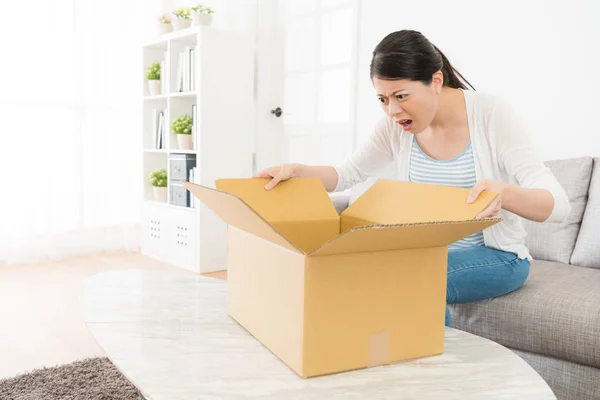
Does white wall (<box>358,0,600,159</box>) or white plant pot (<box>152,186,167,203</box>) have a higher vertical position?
white wall (<box>358,0,600,159</box>)

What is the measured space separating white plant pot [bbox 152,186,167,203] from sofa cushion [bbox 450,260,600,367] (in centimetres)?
243

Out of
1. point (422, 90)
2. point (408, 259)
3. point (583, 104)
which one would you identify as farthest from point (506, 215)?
point (583, 104)

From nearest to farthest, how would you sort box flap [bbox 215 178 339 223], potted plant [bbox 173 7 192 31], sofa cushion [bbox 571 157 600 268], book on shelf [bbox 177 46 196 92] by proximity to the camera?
box flap [bbox 215 178 339 223], sofa cushion [bbox 571 157 600 268], book on shelf [bbox 177 46 196 92], potted plant [bbox 173 7 192 31]

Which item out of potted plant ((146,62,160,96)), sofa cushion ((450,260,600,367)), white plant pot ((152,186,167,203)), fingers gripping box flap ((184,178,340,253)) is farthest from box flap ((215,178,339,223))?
potted plant ((146,62,160,96))

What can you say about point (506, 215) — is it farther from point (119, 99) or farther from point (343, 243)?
point (119, 99)

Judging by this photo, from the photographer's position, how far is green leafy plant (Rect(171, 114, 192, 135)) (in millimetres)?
3414

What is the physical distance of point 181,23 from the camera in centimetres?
349

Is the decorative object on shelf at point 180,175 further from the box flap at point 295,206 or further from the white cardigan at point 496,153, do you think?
the box flap at point 295,206

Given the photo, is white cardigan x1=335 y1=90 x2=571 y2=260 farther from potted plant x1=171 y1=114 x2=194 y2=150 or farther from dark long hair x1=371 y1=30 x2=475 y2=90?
potted plant x1=171 y1=114 x2=194 y2=150

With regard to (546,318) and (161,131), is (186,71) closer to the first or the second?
(161,131)

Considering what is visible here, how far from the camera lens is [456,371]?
85cm

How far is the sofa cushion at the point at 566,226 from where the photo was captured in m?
1.96

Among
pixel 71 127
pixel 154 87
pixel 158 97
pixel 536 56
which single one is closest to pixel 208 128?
pixel 158 97

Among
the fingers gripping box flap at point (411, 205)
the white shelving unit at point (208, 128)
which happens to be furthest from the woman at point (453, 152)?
the white shelving unit at point (208, 128)
